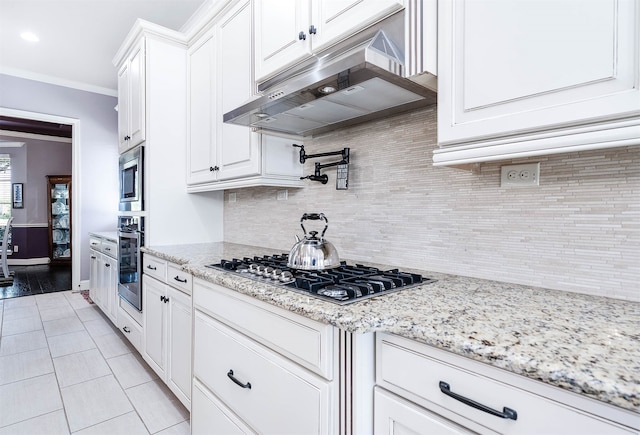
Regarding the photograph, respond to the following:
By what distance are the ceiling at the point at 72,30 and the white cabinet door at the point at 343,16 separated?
6.72 feet

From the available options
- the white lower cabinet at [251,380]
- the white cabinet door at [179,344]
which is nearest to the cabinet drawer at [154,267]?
the white cabinet door at [179,344]

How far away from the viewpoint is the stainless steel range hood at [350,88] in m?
1.10

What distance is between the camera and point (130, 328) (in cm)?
269

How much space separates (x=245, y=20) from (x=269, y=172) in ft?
2.94

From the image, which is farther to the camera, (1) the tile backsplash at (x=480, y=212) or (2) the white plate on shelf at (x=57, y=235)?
(2) the white plate on shelf at (x=57, y=235)

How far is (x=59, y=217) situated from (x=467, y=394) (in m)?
9.06

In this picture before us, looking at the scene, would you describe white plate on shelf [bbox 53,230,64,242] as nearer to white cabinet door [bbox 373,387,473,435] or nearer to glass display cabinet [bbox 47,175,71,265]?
glass display cabinet [bbox 47,175,71,265]

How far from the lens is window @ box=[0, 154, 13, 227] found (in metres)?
7.11

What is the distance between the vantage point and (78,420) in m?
1.86

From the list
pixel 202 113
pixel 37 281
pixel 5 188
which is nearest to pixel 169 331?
pixel 202 113

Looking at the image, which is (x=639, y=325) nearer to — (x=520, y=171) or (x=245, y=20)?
(x=520, y=171)

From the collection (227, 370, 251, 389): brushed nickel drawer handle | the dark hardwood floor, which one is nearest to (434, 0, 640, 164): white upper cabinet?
(227, 370, 251, 389): brushed nickel drawer handle

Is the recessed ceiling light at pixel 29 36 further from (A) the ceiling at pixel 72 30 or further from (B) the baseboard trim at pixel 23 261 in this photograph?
(B) the baseboard trim at pixel 23 261

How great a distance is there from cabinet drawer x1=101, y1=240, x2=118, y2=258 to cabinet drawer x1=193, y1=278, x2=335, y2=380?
1.99 m
